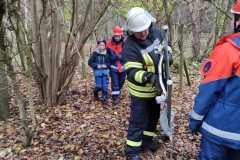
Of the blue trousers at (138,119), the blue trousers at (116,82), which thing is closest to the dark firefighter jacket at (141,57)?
the blue trousers at (138,119)

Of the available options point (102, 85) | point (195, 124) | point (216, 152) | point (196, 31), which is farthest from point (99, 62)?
point (196, 31)

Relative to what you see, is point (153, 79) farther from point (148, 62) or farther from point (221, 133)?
point (221, 133)

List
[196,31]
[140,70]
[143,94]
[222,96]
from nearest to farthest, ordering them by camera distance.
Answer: [222,96], [140,70], [143,94], [196,31]

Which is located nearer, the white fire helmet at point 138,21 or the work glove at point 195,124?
the work glove at point 195,124

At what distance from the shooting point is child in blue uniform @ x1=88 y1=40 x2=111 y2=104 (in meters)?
7.30

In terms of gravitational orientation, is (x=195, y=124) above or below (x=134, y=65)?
below

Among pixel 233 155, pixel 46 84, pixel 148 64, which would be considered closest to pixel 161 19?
pixel 46 84

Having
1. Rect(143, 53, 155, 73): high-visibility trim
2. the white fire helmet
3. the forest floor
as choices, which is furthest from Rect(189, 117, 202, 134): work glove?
the forest floor

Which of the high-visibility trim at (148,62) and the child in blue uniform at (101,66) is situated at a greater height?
the high-visibility trim at (148,62)

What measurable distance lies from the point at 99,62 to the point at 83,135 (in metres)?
2.50

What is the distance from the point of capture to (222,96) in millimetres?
2742

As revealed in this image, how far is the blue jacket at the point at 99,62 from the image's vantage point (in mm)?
7329

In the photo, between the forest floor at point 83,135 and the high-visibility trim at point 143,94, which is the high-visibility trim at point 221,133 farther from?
the forest floor at point 83,135

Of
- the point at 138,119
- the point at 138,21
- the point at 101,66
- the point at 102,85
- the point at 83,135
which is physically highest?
the point at 138,21
